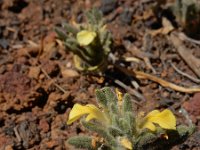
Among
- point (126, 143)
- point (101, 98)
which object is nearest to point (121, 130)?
point (126, 143)

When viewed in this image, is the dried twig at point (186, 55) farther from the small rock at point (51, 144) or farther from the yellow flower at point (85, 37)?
the small rock at point (51, 144)

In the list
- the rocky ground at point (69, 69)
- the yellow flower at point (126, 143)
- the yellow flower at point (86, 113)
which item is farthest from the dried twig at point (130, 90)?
the yellow flower at point (126, 143)

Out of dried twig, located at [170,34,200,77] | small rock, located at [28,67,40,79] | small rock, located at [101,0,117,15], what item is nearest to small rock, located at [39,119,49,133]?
small rock, located at [28,67,40,79]

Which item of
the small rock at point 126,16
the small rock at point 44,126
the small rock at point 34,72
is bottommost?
the small rock at point 44,126

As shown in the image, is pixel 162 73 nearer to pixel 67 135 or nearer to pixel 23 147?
pixel 67 135

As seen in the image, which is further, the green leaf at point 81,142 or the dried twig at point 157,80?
the dried twig at point 157,80

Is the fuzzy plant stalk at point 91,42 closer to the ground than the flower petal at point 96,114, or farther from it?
farther from it

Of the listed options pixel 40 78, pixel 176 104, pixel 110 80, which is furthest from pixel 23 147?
pixel 176 104

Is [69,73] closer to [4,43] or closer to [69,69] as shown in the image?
[69,69]
